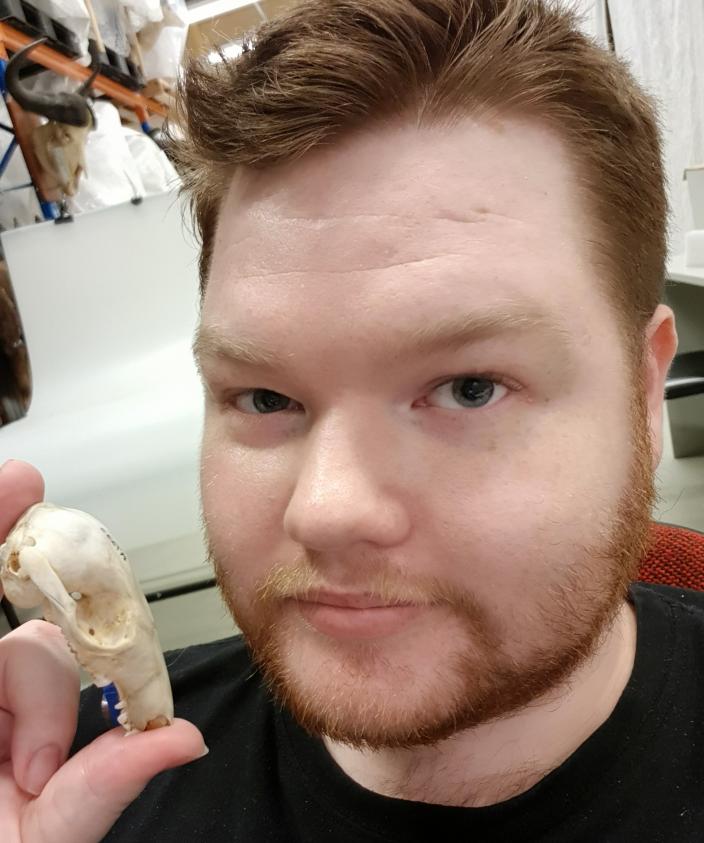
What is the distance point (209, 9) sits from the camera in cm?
346

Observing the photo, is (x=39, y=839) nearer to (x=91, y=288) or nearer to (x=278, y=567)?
(x=278, y=567)

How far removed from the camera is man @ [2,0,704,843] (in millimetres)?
540

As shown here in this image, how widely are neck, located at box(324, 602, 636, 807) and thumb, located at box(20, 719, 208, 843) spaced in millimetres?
183

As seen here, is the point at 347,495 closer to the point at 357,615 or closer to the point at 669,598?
the point at 357,615

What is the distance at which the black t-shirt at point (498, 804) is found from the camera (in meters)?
0.60

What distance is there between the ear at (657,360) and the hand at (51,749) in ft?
1.84

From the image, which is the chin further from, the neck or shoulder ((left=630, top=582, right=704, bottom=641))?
shoulder ((left=630, top=582, right=704, bottom=641))

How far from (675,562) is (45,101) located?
5.68 feet

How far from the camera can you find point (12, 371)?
1679 mm

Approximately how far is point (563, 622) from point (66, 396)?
1.50 m

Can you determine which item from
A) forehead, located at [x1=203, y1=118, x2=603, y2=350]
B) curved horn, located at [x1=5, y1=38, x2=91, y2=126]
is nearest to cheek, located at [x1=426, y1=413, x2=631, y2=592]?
forehead, located at [x1=203, y1=118, x2=603, y2=350]

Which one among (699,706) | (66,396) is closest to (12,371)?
(66,396)

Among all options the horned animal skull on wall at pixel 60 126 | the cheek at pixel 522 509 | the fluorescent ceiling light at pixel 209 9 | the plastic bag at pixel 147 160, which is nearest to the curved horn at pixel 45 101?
the horned animal skull on wall at pixel 60 126

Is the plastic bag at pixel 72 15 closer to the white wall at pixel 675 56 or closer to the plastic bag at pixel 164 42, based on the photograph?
the plastic bag at pixel 164 42
